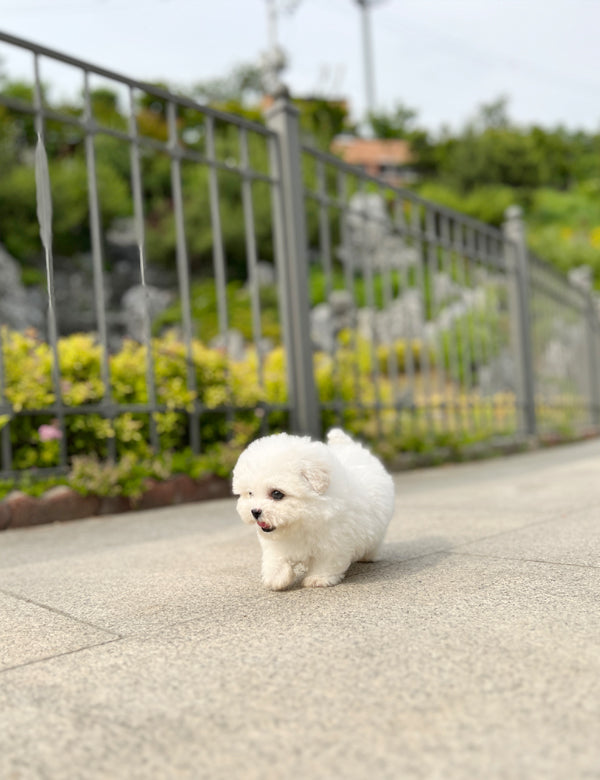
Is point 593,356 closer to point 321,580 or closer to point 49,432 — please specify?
point 49,432

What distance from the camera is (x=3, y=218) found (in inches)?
841

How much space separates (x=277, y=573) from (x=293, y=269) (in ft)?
11.0

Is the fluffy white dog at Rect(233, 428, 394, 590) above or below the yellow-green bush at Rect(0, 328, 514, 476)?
below

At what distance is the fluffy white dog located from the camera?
6.77 feet

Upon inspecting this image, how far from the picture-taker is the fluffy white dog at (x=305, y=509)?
6.77 feet

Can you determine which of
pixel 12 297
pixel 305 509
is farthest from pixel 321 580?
pixel 12 297

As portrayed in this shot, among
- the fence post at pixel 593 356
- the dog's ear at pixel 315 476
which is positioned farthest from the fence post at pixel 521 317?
the dog's ear at pixel 315 476

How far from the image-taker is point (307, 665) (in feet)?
→ 5.00

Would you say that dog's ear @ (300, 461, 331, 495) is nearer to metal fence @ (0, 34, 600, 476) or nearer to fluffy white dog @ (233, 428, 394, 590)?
fluffy white dog @ (233, 428, 394, 590)

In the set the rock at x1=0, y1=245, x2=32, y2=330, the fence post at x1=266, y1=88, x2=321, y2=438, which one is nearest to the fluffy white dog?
the fence post at x1=266, y1=88, x2=321, y2=438

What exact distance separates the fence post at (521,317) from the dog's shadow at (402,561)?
6063mm

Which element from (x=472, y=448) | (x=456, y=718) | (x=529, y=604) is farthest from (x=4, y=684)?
(x=472, y=448)

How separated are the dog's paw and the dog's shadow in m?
0.07

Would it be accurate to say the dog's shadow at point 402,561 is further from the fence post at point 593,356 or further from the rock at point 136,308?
the rock at point 136,308
